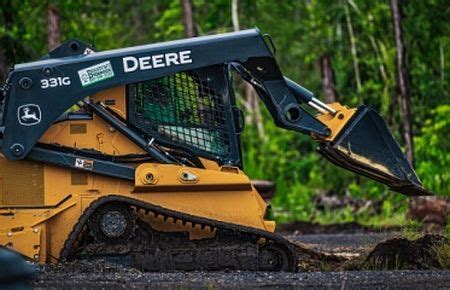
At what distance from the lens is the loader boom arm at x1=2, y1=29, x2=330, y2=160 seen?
38.1 feet

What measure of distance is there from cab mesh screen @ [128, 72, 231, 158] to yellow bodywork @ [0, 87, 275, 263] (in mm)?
291

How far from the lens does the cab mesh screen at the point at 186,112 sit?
1195 centimetres

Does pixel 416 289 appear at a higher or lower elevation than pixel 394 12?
lower

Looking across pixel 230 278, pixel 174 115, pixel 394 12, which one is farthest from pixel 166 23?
pixel 230 278

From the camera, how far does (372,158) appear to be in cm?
1208

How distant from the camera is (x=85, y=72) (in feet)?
38.3

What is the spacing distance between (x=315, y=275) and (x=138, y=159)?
85.3 inches

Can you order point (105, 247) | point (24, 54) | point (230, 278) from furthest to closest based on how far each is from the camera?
point (24, 54), point (105, 247), point (230, 278)

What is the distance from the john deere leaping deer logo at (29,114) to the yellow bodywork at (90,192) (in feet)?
0.72

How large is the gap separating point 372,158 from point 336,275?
5.74ft

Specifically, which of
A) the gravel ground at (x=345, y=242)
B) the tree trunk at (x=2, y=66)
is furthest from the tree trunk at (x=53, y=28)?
the gravel ground at (x=345, y=242)

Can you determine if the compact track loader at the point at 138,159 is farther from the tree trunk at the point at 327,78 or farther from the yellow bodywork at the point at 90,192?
the tree trunk at the point at 327,78

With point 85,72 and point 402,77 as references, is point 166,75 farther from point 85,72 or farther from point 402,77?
point 402,77

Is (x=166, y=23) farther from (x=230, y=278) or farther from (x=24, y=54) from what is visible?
(x=230, y=278)
